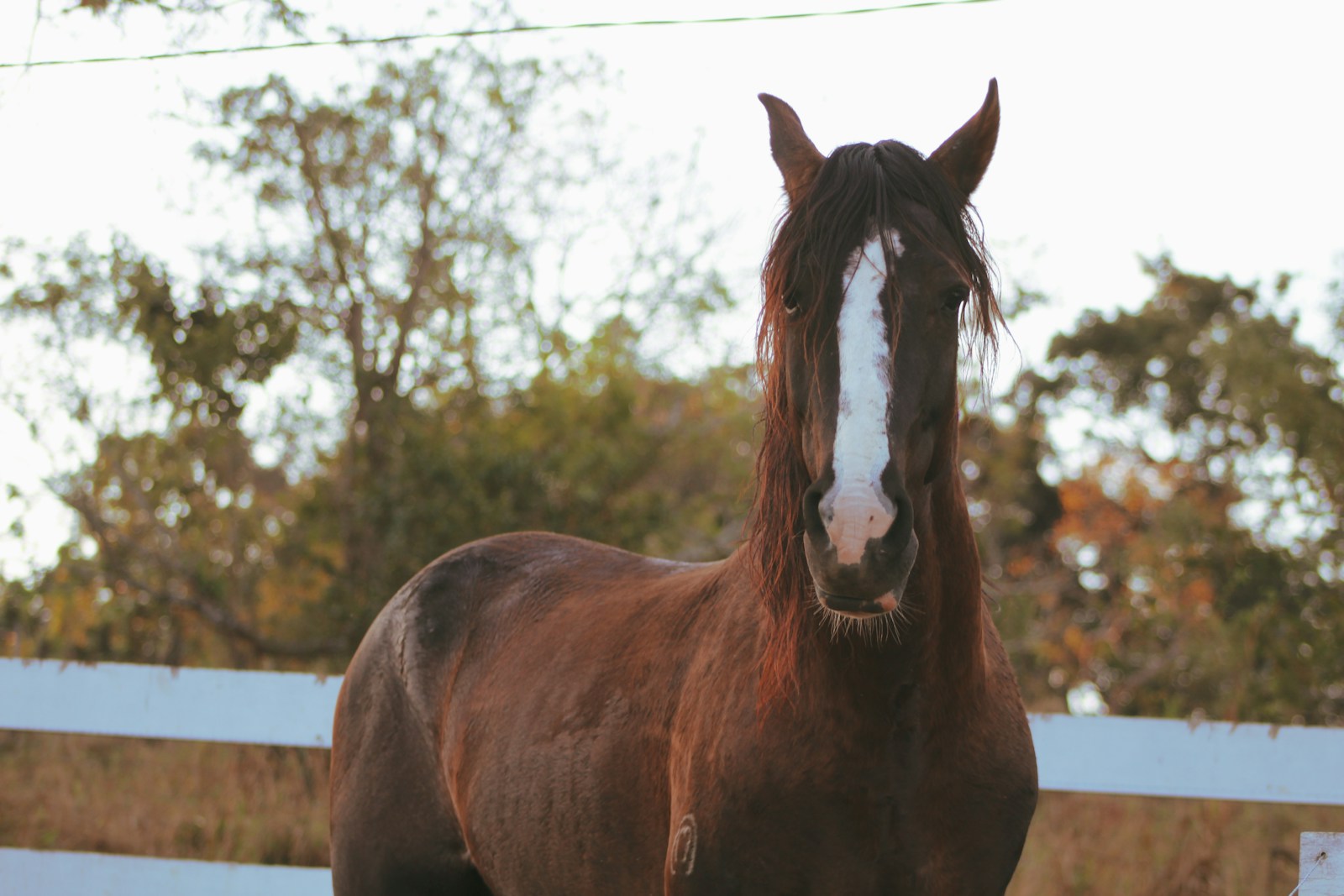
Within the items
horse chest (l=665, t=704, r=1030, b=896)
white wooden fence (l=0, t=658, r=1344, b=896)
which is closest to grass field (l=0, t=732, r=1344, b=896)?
white wooden fence (l=0, t=658, r=1344, b=896)

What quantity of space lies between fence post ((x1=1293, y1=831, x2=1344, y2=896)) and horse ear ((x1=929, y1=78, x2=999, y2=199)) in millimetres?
1601

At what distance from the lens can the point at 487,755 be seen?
10.2 ft

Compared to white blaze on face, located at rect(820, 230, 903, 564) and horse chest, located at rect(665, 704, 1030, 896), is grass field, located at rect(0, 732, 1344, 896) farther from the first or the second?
white blaze on face, located at rect(820, 230, 903, 564)

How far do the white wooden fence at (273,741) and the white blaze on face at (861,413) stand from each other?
2.55 meters

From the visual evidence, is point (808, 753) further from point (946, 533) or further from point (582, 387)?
point (582, 387)

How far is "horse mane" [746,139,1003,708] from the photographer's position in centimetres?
215

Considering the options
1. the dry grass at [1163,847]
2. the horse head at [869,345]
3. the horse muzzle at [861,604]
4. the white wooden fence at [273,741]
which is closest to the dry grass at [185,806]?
the white wooden fence at [273,741]

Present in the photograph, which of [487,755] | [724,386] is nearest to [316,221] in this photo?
[724,386]

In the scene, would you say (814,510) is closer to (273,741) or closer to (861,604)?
(861,604)

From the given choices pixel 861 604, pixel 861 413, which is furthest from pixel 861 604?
pixel 861 413

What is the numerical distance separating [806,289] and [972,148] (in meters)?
0.55

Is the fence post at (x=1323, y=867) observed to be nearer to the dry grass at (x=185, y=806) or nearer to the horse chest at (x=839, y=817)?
the horse chest at (x=839, y=817)

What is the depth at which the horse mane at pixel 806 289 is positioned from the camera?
2.15 m

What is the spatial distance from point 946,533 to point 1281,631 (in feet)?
24.6
